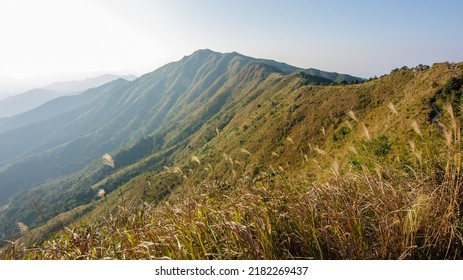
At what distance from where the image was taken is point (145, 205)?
19.2 ft

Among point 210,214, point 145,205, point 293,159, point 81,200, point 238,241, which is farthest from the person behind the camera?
point 81,200

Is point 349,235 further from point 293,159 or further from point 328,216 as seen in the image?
point 293,159

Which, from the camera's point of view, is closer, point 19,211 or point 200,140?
point 200,140

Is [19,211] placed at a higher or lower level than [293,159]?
lower

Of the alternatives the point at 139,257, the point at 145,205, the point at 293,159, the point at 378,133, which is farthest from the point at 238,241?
the point at 293,159

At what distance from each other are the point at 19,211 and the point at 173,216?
234696mm

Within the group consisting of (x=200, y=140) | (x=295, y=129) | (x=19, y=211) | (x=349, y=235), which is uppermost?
(x=349, y=235)

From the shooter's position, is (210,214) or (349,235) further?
(210,214)

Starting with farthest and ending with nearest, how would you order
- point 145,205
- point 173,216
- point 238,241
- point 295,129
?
point 295,129 → point 145,205 → point 173,216 → point 238,241

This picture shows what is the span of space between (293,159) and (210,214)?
159ft

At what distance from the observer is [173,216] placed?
4.65 metres
